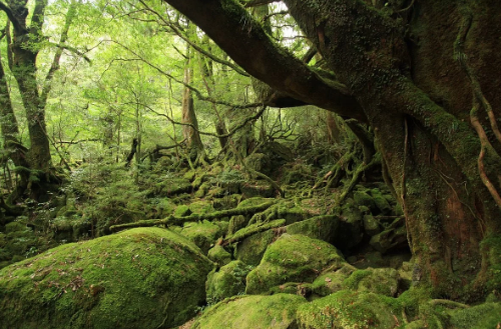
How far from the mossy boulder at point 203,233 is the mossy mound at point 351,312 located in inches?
154

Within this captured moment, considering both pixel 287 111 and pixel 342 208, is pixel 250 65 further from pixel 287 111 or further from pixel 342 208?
pixel 287 111

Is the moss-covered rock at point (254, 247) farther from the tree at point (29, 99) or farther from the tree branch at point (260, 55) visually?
the tree at point (29, 99)

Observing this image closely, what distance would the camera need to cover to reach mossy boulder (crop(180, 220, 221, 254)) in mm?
6367

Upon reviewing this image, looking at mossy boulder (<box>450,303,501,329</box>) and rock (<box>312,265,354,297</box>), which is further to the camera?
rock (<box>312,265,354,297</box>)

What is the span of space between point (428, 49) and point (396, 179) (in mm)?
1478

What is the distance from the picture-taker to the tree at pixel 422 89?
98.0 inches

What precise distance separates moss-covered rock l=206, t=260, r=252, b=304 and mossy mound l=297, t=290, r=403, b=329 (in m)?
1.85

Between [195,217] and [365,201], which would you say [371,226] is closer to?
[365,201]

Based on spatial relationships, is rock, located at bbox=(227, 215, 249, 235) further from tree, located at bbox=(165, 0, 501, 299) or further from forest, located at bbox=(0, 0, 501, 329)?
tree, located at bbox=(165, 0, 501, 299)

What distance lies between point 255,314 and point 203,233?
3723 millimetres

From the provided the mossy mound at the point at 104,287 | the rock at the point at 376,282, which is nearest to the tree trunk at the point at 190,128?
the mossy mound at the point at 104,287

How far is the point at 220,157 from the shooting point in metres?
12.8

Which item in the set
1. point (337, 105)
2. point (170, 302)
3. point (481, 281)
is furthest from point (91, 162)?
point (481, 281)

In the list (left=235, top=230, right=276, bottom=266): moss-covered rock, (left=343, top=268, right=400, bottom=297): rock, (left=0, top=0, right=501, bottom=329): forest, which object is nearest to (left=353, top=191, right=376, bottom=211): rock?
(left=0, top=0, right=501, bottom=329): forest
